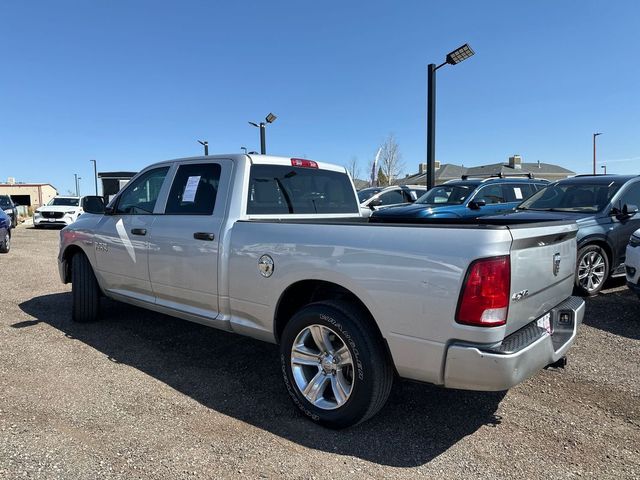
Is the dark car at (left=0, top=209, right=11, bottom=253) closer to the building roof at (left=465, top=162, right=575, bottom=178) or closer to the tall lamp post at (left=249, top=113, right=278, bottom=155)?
the tall lamp post at (left=249, top=113, right=278, bottom=155)

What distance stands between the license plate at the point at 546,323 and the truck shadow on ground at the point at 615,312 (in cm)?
255

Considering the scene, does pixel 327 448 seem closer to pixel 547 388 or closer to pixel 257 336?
pixel 257 336

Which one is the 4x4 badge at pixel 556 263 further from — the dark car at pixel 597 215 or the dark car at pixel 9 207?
the dark car at pixel 9 207

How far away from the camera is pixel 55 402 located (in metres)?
3.32

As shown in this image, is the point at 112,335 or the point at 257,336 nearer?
the point at 257,336

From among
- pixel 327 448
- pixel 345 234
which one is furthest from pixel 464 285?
pixel 327 448

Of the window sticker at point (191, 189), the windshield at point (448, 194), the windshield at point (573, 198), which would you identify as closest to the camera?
the window sticker at point (191, 189)

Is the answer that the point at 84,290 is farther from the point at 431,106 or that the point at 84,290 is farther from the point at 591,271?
the point at 431,106

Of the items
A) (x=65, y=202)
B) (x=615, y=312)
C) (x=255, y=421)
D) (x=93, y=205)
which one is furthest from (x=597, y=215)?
(x=65, y=202)

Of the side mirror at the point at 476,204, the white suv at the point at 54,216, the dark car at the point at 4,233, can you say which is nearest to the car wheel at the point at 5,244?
the dark car at the point at 4,233

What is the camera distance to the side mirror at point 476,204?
9.09 meters

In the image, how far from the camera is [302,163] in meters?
4.38

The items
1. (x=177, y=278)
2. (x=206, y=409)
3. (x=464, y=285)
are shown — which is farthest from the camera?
(x=177, y=278)

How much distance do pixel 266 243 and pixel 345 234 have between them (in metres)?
0.68
